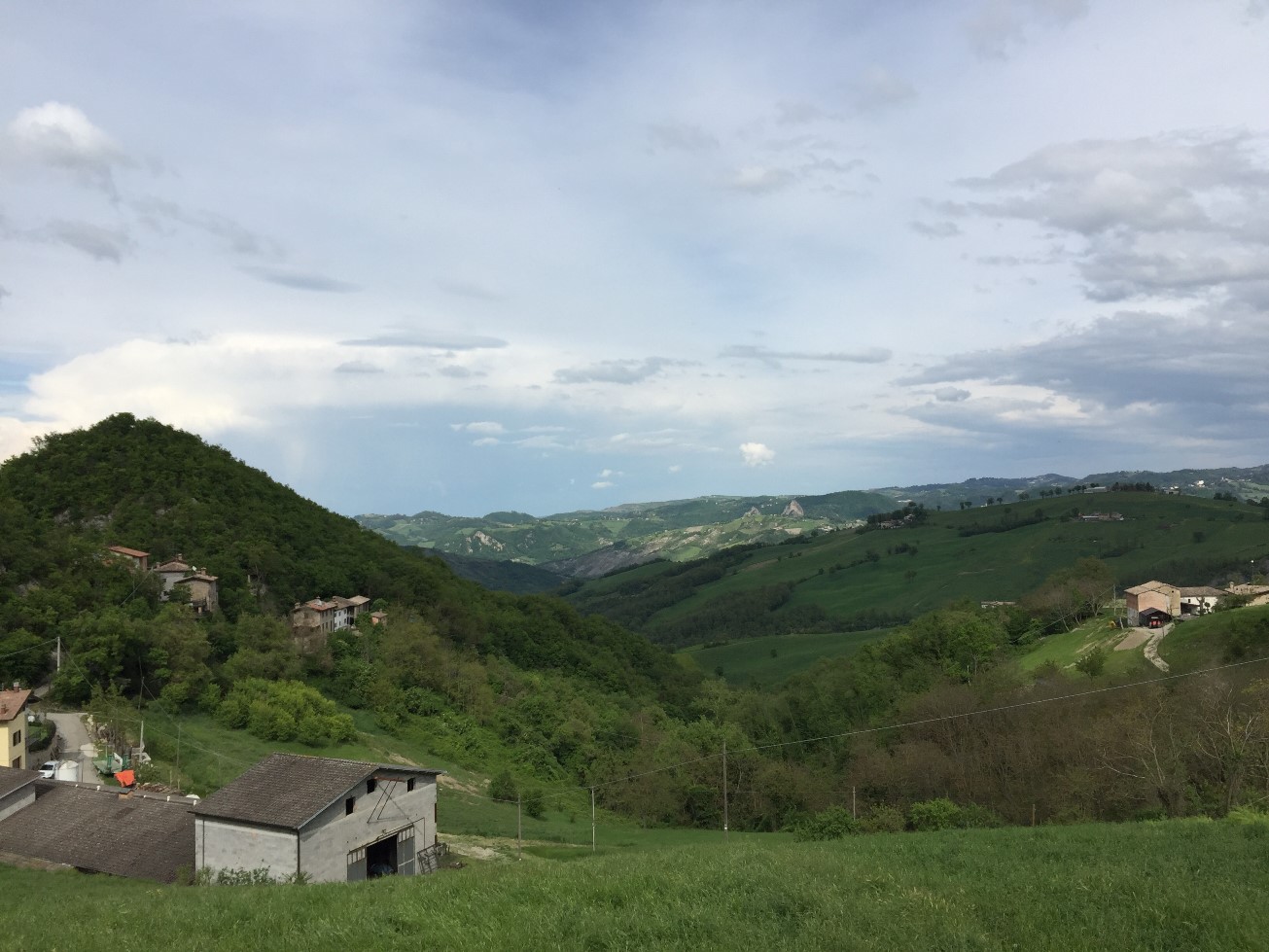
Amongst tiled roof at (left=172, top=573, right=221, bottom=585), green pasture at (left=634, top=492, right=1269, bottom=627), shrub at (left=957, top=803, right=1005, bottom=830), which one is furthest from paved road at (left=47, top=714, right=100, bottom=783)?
green pasture at (left=634, top=492, right=1269, bottom=627)

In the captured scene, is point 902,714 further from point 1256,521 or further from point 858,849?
point 1256,521

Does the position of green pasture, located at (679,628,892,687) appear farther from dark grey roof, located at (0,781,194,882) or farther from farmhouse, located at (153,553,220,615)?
dark grey roof, located at (0,781,194,882)

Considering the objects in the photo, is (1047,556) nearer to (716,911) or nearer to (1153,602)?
(1153,602)

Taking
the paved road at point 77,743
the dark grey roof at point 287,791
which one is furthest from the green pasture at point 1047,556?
the paved road at point 77,743

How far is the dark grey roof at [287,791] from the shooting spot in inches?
1125

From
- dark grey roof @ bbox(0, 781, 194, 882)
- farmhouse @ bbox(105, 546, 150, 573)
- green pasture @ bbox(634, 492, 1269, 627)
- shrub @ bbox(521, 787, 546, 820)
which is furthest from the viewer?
green pasture @ bbox(634, 492, 1269, 627)

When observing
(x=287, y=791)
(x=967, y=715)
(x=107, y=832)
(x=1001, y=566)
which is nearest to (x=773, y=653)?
(x=1001, y=566)

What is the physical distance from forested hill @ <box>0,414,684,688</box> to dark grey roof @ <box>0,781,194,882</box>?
26167 mm

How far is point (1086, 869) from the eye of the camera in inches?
593

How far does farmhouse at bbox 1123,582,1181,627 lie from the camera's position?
84.1m

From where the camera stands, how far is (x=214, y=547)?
2945 inches

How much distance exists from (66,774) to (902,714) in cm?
5130

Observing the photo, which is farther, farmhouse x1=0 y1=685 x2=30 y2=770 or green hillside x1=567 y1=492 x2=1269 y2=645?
green hillside x1=567 y1=492 x2=1269 y2=645

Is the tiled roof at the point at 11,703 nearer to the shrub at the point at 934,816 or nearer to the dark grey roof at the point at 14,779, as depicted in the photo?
the dark grey roof at the point at 14,779
